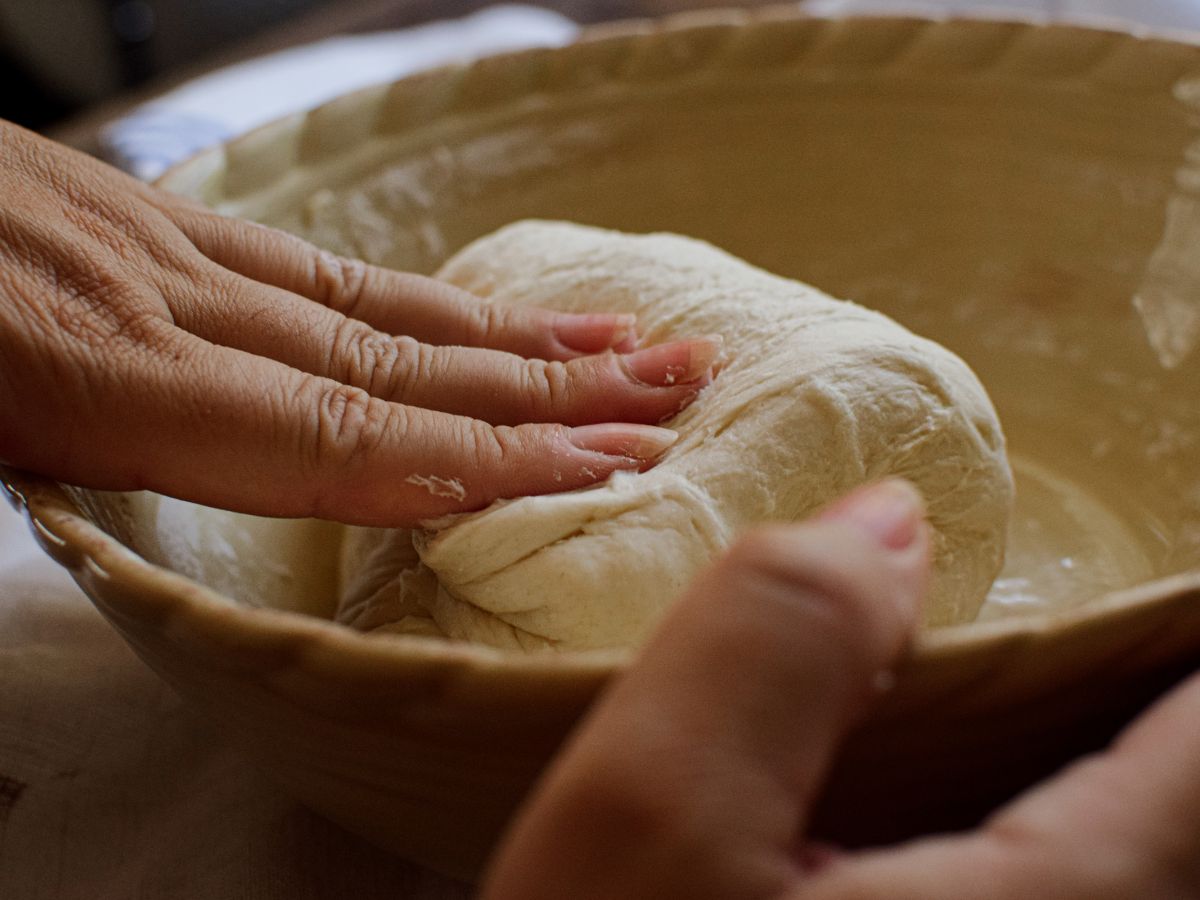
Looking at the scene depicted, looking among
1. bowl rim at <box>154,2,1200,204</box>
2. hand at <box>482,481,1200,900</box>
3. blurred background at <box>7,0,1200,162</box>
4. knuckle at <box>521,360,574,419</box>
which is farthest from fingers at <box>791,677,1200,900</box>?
blurred background at <box>7,0,1200,162</box>

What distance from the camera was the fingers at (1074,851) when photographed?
0.23 metres

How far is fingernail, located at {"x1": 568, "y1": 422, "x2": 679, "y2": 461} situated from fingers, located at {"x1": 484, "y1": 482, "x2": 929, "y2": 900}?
0.68 ft

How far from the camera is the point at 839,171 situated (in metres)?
0.80

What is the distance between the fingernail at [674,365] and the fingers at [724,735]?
240mm

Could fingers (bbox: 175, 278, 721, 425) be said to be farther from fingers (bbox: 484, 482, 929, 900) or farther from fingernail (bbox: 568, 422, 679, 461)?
fingers (bbox: 484, 482, 929, 900)

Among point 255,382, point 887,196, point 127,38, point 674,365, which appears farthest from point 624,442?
point 127,38

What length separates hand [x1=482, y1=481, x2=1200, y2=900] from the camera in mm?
235

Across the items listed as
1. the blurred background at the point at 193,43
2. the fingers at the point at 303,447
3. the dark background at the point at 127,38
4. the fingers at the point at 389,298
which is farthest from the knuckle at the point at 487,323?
the dark background at the point at 127,38

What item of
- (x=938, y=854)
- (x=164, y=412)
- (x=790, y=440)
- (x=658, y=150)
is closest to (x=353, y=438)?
(x=164, y=412)

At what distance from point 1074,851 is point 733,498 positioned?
22 centimetres

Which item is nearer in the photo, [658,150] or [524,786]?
[524,786]

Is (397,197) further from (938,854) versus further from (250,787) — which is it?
(938,854)

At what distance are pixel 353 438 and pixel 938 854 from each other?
0.94 ft

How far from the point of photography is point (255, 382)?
446 mm
